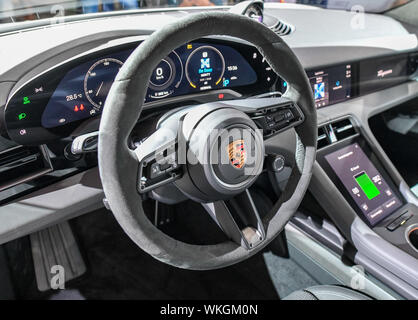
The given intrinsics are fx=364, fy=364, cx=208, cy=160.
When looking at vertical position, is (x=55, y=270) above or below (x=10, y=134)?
below

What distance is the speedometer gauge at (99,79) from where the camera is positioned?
102cm

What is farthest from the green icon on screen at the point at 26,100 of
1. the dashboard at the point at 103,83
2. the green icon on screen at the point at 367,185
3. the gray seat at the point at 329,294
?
the green icon on screen at the point at 367,185

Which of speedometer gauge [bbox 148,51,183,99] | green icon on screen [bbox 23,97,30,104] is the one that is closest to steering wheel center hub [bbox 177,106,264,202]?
speedometer gauge [bbox 148,51,183,99]

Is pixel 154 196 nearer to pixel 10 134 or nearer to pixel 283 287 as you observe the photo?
pixel 10 134

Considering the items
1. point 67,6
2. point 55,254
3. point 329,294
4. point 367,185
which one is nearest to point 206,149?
point 329,294

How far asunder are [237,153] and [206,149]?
8cm

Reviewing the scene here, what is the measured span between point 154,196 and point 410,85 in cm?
A: 165

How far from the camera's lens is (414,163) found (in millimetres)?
2080

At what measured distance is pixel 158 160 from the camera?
0.80 metres

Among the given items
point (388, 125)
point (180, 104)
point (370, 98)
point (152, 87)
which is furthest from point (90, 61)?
point (388, 125)

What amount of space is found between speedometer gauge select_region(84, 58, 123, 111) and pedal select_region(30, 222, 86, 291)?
1.08 metres

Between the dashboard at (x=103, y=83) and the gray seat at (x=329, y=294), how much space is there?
70 cm

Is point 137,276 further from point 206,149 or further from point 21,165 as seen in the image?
point 206,149

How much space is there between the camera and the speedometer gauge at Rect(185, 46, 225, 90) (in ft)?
3.84
